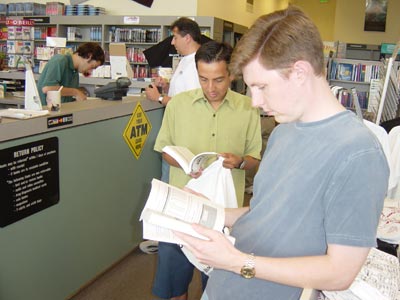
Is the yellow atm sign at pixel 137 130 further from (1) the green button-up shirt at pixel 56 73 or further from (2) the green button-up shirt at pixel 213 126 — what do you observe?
(1) the green button-up shirt at pixel 56 73

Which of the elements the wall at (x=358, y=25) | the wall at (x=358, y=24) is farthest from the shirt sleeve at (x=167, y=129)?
the wall at (x=358, y=24)

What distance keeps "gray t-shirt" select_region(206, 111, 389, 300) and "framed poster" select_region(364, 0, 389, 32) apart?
11847mm

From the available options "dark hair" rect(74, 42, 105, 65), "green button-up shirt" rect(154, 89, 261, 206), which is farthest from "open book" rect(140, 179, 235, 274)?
"dark hair" rect(74, 42, 105, 65)

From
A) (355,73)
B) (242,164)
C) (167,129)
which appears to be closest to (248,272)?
(242,164)

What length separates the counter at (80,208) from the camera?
1.95 m

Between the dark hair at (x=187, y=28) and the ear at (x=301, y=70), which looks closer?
the ear at (x=301, y=70)

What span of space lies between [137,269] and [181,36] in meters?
1.92

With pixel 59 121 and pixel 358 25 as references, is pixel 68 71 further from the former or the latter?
pixel 358 25

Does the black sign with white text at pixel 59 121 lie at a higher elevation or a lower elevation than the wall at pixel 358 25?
lower

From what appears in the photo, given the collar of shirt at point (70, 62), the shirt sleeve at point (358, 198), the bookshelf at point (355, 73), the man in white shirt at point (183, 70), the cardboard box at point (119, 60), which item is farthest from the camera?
the bookshelf at point (355, 73)

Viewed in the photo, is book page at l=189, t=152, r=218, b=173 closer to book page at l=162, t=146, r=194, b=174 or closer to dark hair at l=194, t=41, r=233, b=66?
book page at l=162, t=146, r=194, b=174

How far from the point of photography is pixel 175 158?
183cm

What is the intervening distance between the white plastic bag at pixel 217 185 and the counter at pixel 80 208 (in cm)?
83

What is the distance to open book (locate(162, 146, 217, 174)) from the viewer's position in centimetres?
177
